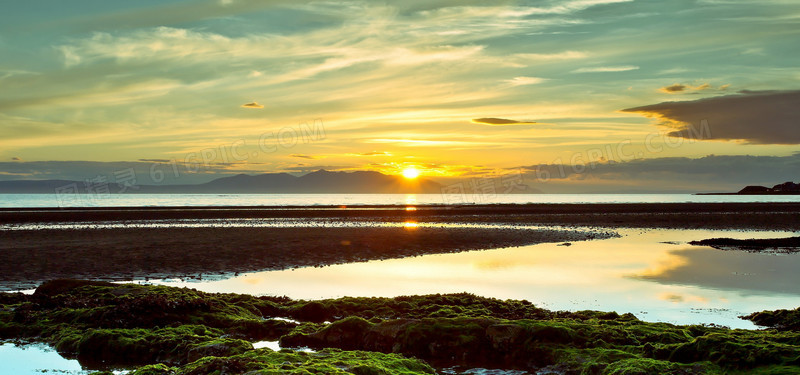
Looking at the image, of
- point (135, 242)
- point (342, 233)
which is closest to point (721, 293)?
point (342, 233)

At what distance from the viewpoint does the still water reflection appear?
17.5 metres

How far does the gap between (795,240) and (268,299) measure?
125 ft

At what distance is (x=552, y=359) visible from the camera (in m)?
10.8

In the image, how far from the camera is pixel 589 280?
22625 millimetres

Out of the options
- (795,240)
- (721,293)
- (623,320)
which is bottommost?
(795,240)

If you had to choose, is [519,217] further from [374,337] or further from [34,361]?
[34,361]

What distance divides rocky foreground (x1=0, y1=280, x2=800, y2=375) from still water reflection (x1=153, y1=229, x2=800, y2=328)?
2809 millimetres

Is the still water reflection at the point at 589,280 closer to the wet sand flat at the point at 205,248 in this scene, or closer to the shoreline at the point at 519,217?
the wet sand flat at the point at 205,248

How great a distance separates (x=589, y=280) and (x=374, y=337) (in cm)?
1327

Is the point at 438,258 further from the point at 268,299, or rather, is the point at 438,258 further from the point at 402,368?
the point at 402,368

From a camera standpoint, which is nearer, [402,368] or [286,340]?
[402,368]

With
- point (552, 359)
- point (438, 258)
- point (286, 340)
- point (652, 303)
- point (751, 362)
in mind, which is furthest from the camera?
point (438, 258)

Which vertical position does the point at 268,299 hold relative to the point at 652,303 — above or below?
above

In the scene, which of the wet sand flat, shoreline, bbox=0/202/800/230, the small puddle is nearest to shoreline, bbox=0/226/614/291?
the wet sand flat
